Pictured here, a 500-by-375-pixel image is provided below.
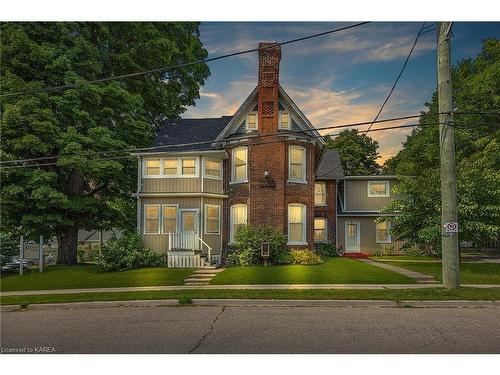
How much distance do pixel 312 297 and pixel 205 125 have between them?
13.6 m

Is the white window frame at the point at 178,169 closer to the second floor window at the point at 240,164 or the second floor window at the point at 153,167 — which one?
the second floor window at the point at 153,167

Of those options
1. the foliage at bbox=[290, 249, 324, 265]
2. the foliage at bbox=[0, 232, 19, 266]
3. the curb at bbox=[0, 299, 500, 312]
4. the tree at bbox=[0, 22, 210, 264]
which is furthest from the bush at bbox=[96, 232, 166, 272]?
the curb at bbox=[0, 299, 500, 312]

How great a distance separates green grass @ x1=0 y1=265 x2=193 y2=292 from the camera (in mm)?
12648

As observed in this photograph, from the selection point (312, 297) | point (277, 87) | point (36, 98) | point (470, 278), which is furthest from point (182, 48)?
point (470, 278)

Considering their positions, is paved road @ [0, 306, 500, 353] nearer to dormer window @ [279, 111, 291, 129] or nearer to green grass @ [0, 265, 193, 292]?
green grass @ [0, 265, 193, 292]

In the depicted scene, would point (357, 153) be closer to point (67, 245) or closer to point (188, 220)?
point (188, 220)

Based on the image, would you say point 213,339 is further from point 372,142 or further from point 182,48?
point 372,142

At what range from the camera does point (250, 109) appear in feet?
59.4

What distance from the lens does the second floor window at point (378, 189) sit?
990 inches

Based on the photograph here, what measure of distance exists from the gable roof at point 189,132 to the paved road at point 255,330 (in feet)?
36.3

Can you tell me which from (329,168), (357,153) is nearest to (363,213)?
(329,168)

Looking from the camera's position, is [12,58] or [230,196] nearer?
[12,58]

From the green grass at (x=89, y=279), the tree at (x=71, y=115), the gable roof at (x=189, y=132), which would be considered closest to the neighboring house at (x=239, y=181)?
the gable roof at (x=189, y=132)

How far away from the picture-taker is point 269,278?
12.5 m
